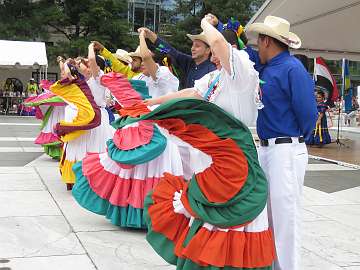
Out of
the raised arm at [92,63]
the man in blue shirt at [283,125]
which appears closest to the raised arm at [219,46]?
the man in blue shirt at [283,125]

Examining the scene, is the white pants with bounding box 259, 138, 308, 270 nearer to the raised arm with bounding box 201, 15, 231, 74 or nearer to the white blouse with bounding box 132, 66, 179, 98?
the raised arm with bounding box 201, 15, 231, 74

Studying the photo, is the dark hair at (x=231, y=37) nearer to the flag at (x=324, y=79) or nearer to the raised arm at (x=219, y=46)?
the raised arm at (x=219, y=46)

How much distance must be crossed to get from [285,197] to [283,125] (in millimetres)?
460

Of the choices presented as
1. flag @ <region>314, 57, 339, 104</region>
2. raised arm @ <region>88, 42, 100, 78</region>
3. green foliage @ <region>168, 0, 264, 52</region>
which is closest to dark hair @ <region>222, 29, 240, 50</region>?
raised arm @ <region>88, 42, 100, 78</region>

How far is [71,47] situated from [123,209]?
25.7 m

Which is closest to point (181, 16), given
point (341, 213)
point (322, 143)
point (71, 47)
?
point (71, 47)

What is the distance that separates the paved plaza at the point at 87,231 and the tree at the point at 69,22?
22564mm

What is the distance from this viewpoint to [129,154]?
498 centimetres

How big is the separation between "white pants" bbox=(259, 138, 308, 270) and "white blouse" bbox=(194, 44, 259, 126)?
0.45 meters

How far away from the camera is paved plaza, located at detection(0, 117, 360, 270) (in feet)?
13.9

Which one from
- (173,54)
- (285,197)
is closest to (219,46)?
(285,197)

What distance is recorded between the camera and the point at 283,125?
11.2 ft

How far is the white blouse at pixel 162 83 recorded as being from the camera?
5.72 meters

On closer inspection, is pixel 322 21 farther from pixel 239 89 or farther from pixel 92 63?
pixel 239 89
